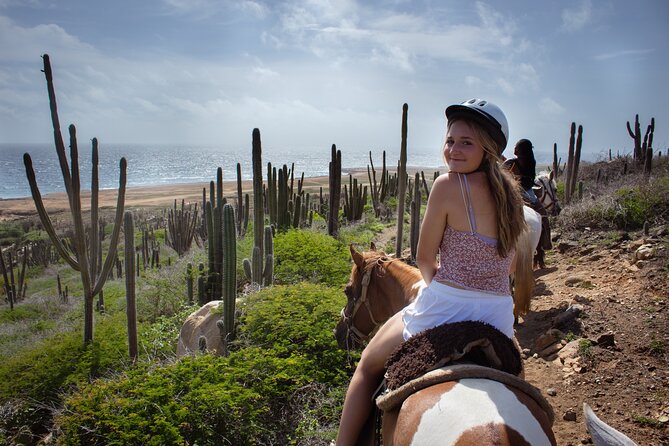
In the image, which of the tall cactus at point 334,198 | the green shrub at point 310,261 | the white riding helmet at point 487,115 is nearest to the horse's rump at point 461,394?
the white riding helmet at point 487,115

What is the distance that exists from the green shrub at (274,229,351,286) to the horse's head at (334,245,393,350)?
5.02m

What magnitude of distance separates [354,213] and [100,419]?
1642 cm

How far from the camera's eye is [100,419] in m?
4.05

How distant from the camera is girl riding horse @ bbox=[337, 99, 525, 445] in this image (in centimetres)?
195

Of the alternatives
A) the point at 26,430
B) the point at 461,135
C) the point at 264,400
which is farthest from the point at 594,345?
the point at 26,430

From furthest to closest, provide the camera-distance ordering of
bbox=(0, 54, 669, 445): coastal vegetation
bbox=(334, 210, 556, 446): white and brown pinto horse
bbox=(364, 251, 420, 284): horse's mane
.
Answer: bbox=(0, 54, 669, 445): coastal vegetation → bbox=(364, 251, 420, 284): horse's mane → bbox=(334, 210, 556, 446): white and brown pinto horse

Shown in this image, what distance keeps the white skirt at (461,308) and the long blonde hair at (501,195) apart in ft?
0.76

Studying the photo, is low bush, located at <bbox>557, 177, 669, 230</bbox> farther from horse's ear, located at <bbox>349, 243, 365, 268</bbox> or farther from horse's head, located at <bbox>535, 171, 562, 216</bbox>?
horse's ear, located at <bbox>349, 243, 365, 268</bbox>

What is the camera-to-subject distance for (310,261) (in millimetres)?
9539

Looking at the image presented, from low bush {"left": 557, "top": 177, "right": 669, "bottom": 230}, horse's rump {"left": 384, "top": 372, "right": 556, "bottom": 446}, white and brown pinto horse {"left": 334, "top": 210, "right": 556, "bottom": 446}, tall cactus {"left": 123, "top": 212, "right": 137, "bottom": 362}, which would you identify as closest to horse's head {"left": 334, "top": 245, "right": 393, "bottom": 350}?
white and brown pinto horse {"left": 334, "top": 210, "right": 556, "bottom": 446}

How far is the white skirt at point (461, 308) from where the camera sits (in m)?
2.00

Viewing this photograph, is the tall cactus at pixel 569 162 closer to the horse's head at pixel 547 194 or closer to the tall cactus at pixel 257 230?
the horse's head at pixel 547 194

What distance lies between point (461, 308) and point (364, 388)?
2.21ft

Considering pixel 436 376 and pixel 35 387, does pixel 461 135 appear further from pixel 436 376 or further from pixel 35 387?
pixel 35 387
